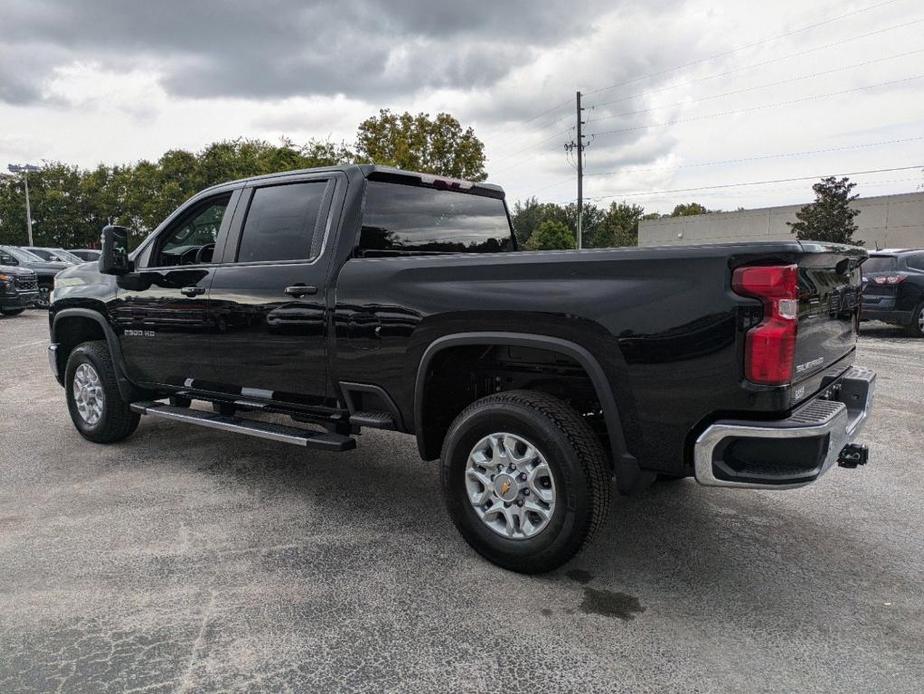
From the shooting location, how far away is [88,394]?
18.1 ft

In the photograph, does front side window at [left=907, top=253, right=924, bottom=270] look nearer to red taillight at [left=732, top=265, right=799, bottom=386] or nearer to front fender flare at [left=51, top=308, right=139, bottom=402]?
red taillight at [left=732, top=265, right=799, bottom=386]

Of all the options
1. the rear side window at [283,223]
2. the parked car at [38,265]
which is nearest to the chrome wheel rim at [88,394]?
the rear side window at [283,223]

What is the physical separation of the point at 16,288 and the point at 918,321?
733 inches

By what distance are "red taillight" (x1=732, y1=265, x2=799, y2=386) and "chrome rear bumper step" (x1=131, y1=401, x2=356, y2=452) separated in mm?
2194

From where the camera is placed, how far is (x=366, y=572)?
3.31 m

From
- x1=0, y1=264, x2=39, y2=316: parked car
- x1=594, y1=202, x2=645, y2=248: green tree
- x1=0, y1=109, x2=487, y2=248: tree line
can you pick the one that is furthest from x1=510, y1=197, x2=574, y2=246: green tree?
x1=0, y1=264, x2=39, y2=316: parked car

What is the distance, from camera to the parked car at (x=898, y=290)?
1156 cm

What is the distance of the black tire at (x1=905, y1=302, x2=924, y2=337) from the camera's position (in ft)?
38.2

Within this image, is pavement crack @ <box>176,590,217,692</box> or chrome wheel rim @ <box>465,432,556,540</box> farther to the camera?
chrome wheel rim @ <box>465,432,556,540</box>

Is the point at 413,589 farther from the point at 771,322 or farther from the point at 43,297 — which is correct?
the point at 43,297

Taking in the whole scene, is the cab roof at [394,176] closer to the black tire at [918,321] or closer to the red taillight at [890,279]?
the red taillight at [890,279]

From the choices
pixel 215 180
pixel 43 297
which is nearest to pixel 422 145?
pixel 215 180

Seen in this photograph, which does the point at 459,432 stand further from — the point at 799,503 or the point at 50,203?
the point at 50,203

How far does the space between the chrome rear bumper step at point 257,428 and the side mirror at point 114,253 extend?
1.01m
